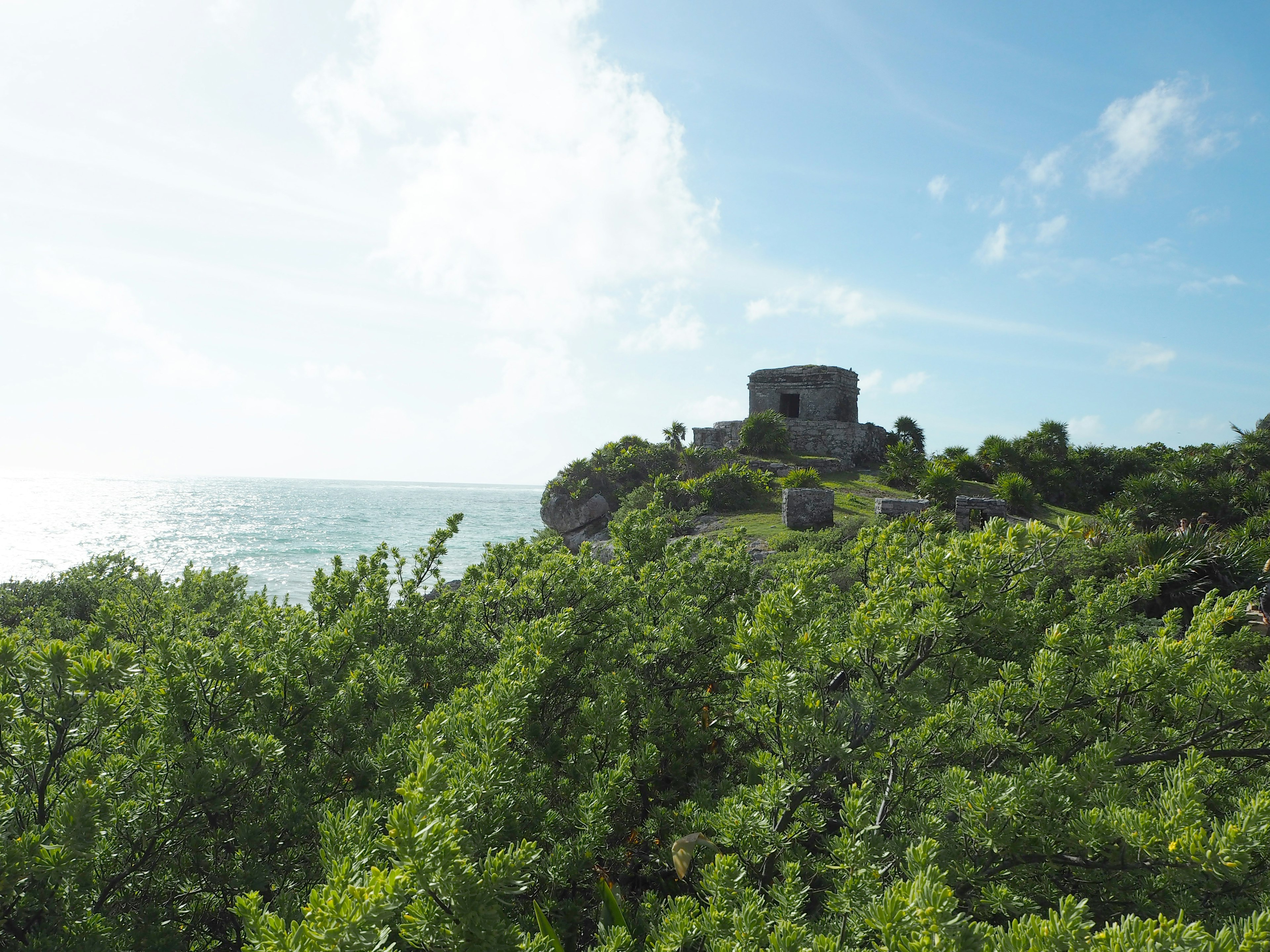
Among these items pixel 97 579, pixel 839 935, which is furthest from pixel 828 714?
pixel 97 579

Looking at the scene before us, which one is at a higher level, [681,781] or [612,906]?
[612,906]

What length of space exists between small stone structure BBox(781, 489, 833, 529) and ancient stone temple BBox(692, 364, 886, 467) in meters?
12.5

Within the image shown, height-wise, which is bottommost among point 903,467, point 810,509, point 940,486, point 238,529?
point 238,529

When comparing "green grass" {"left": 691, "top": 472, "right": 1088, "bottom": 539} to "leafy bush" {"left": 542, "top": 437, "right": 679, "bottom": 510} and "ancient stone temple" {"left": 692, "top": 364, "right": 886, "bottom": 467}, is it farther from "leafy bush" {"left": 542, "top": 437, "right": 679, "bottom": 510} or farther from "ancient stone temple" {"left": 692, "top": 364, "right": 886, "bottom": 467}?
"leafy bush" {"left": 542, "top": 437, "right": 679, "bottom": 510}

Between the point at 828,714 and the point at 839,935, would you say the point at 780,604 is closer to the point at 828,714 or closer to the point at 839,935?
the point at 828,714

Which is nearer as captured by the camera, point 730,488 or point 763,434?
point 730,488

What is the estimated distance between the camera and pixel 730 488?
2117cm

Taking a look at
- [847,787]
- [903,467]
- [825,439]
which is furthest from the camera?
[825,439]

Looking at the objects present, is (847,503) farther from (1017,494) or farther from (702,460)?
(702,460)

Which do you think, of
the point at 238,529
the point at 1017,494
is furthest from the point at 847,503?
the point at 238,529

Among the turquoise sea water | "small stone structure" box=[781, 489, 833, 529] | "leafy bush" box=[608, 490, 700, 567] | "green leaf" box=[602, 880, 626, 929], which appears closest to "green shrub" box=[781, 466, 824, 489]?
"small stone structure" box=[781, 489, 833, 529]

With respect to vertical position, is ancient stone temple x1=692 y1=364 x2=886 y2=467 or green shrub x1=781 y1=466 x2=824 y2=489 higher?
ancient stone temple x1=692 y1=364 x2=886 y2=467

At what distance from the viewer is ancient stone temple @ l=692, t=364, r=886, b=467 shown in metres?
28.5

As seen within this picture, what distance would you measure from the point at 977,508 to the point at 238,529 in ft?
196
